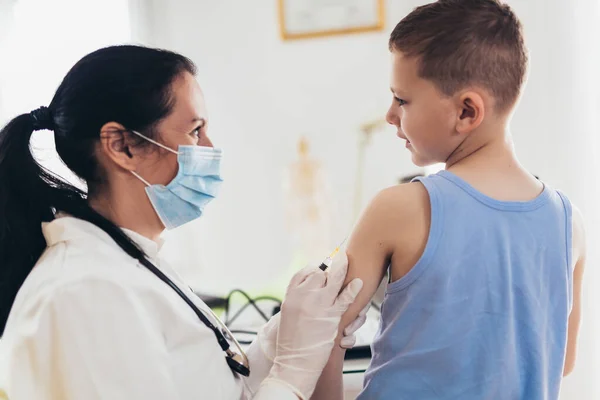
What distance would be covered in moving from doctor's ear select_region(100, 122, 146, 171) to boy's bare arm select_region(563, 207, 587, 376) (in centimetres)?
88

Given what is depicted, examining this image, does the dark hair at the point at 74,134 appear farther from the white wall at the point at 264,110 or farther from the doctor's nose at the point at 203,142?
the white wall at the point at 264,110

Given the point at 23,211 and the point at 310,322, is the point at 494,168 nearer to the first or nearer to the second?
the point at 310,322

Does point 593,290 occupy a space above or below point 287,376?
below

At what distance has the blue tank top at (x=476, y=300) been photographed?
923mm

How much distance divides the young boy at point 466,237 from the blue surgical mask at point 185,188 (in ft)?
1.28

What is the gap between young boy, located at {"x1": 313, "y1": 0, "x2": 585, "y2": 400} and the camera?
3.05 feet

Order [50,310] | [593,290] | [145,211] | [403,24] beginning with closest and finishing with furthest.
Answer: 1. [50,310]
2. [403,24]
3. [145,211]
4. [593,290]

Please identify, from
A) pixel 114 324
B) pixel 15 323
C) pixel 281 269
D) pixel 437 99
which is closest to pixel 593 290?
A: pixel 281 269

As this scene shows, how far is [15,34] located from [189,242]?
3.23 feet

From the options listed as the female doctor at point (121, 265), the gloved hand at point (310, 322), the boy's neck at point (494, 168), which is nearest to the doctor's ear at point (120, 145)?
the female doctor at point (121, 265)

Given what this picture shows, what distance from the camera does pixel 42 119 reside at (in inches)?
43.7

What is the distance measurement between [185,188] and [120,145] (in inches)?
6.5

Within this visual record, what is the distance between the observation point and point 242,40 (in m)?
2.13

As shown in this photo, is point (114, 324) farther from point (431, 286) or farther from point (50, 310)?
point (431, 286)
